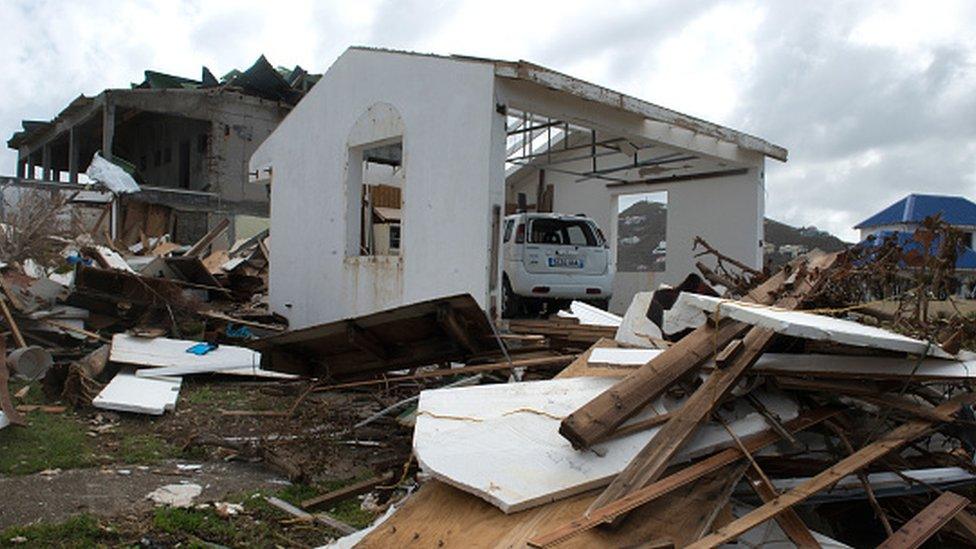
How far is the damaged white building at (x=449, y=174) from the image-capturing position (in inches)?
357

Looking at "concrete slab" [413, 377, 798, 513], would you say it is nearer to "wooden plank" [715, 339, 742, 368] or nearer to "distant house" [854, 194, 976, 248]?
"wooden plank" [715, 339, 742, 368]

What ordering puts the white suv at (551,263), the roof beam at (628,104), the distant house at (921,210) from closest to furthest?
the roof beam at (628,104) < the white suv at (551,263) < the distant house at (921,210)

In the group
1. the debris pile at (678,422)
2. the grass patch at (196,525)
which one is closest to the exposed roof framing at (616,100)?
the debris pile at (678,422)

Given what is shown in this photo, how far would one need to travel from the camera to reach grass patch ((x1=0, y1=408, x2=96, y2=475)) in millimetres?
5613

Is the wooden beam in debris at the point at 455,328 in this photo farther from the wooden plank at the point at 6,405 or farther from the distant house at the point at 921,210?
the distant house at the point at 921,210

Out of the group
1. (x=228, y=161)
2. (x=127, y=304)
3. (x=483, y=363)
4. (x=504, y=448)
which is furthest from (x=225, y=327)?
(x=228, y=161)

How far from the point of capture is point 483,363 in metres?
7.12

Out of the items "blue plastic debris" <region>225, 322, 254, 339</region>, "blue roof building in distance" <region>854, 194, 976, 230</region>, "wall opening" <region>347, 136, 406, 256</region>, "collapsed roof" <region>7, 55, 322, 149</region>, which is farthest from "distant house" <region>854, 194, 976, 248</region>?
"blue plastic debris" <region>225, 322, 254, 339</region>

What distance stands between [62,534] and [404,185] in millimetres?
6728

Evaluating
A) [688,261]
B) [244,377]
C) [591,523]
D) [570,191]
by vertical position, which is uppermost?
[570,191]

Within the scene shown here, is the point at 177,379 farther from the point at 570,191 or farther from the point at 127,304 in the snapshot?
the point at 570,191

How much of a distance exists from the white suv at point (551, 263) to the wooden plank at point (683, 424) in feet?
25.1

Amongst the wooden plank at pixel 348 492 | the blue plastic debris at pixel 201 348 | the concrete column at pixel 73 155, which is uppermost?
the concrete column at pixel 73 155

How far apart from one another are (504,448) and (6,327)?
8.92 m
